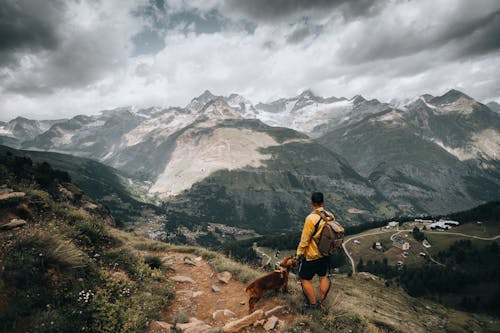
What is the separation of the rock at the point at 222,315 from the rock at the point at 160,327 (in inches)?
76.8

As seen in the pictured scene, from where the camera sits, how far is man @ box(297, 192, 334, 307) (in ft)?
34.2

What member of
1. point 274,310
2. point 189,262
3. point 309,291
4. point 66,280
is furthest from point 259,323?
point 189,262

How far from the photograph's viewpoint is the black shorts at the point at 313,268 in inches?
421

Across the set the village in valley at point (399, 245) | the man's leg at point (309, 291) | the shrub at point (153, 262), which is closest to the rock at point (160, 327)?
the shrub at point (153, 262)

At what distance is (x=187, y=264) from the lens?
53.8 ft

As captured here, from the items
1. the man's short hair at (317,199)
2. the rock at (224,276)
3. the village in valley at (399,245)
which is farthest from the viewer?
the village in valley at (399,245)

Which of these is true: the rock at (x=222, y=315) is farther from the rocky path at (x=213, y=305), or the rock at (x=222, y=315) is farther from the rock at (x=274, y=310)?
the rock at (x=274, y=310)

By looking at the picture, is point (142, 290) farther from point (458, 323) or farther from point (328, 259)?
point (458, 323)

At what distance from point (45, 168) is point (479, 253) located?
209773 millimetres

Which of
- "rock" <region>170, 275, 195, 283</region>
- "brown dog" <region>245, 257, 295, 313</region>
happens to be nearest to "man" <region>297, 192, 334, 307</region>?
"brown dog" <region>245, 257, 295, 313</region>

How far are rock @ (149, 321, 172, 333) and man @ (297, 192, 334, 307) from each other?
17.5ft

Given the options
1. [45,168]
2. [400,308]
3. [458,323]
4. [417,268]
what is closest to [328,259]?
[45,168]

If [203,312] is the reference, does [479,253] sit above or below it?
below

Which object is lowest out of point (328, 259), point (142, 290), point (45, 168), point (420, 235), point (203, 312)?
point (420, 235)
